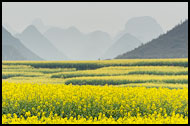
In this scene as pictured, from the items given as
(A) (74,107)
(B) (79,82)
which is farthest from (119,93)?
(B) (79,82)

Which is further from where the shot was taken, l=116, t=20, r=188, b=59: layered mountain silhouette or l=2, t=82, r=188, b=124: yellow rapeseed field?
l=116, t=20, r=188, b=59: layered mountain silhouette

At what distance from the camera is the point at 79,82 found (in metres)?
Result: 25.6

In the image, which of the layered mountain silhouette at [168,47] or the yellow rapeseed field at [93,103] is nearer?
the yellow rapeseed field at [93,103]

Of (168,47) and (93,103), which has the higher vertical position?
(168,47)

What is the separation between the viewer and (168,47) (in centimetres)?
10550

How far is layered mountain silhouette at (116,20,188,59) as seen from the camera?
98.6 meters

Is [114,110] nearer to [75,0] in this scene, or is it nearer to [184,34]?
[75,0]

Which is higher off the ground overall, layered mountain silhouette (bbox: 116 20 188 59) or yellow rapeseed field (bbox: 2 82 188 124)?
layered mountain silhouette (bbox: 116 20 188 59)

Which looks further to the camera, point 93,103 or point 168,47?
point 168,47

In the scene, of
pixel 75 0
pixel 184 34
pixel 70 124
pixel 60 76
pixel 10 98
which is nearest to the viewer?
pixel 70 124

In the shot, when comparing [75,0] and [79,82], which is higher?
[75,0]

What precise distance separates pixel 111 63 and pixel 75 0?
94.3 feet

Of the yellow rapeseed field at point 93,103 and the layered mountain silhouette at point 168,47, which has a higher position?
the layered mountain silhouette at point 168,47

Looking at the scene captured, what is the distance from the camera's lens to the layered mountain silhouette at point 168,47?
98.6 m
